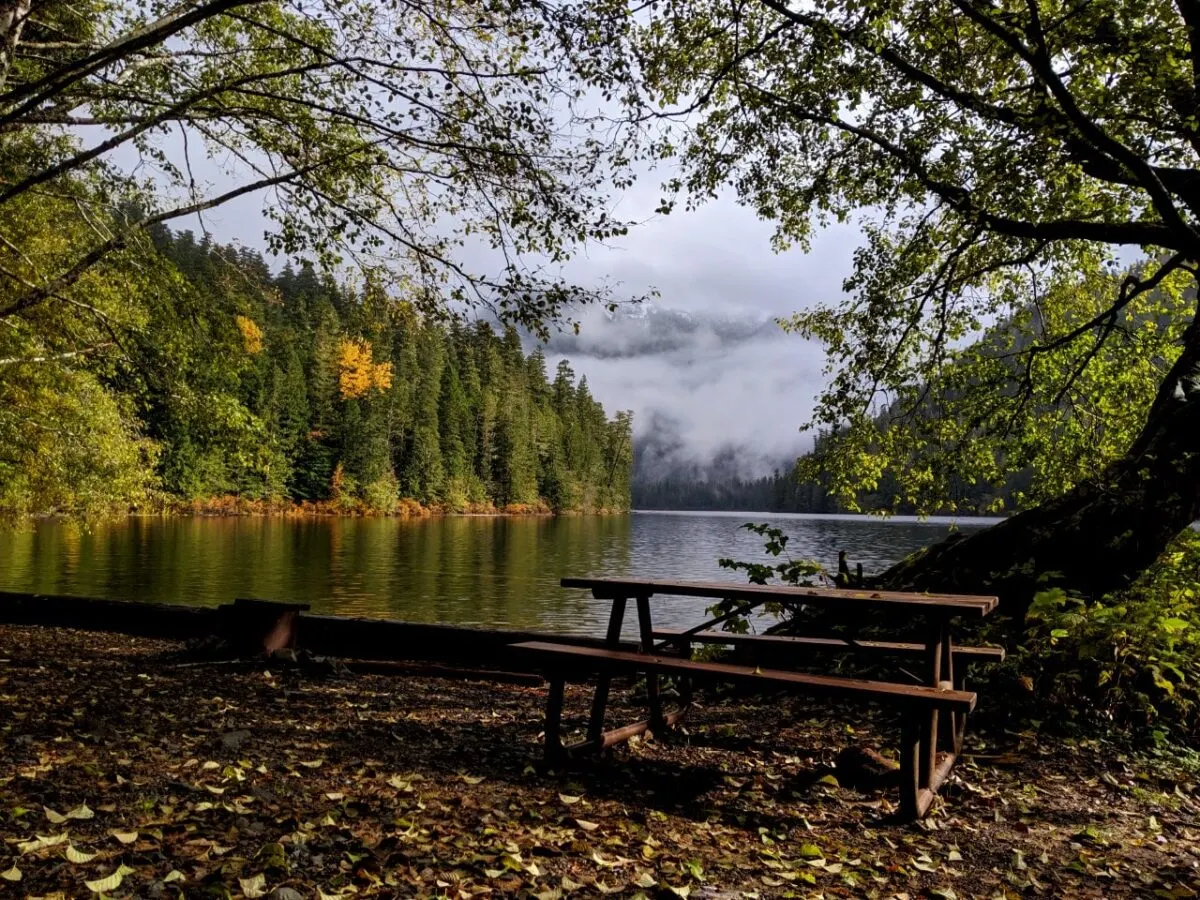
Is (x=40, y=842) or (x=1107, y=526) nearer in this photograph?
(x=40, y=842)

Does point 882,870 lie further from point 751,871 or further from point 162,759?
point 162,759

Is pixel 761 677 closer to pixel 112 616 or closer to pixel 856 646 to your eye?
pixel 856 646

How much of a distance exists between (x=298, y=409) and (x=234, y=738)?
6711 centimetres

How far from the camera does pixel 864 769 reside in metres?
4.53

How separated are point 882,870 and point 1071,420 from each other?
9.74 meters

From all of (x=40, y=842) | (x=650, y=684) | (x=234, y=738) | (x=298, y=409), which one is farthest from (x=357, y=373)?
(x=40, y=842)

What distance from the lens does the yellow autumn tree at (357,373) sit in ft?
229

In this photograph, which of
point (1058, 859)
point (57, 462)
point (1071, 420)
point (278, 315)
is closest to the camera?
point (1058, 859)

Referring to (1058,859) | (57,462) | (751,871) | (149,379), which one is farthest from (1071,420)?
(57,462)

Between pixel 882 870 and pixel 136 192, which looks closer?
pixel 882 870

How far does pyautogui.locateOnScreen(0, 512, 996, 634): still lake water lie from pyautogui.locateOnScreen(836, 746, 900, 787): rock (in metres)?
6.42

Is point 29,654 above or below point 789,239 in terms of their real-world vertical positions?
below

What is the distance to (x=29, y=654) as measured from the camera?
8086 millimetres

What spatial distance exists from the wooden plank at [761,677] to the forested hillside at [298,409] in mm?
3059
